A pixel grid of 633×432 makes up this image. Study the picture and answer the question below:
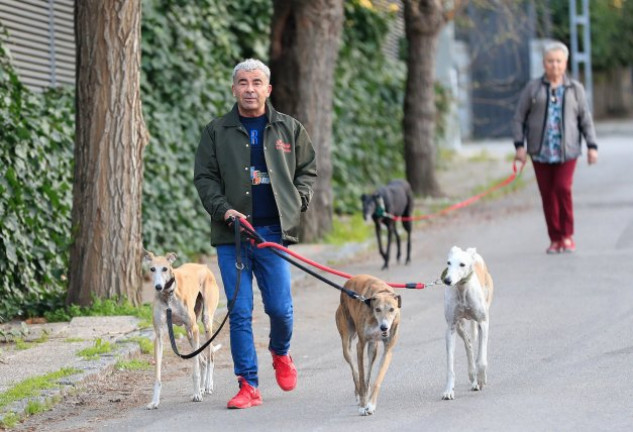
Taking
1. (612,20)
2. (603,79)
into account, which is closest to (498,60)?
(612,20)

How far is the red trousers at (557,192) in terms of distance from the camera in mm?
15039

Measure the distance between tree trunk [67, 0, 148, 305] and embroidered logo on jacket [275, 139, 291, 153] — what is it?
3.56m

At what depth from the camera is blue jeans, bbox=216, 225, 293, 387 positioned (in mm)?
8179

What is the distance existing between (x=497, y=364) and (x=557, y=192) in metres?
6.26

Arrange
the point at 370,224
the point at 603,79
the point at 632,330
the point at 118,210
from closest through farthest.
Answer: the point at 632,330 → the point at 118,210 → the point at 370,224 → the point at 603,79

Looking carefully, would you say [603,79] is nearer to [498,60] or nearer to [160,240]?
[498,60]

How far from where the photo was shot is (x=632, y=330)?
1027 cm

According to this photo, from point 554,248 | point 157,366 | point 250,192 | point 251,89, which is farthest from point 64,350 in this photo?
point 554,248

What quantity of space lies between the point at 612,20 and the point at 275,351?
5073 cm

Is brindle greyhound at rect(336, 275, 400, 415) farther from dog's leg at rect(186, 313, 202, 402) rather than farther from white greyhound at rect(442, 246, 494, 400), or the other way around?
dog's leg at rect(186, 313, 202, 402)

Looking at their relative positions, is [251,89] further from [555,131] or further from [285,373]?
[555,131]

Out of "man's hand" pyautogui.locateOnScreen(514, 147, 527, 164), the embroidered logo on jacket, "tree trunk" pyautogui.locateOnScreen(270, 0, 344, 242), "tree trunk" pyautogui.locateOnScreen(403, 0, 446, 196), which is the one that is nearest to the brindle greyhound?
the embroidered logo on jacket

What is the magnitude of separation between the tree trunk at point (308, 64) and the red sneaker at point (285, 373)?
8381mm

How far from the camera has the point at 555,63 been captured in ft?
47.9
